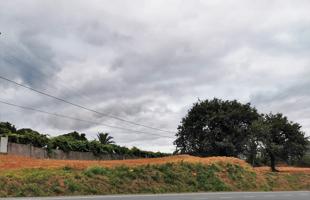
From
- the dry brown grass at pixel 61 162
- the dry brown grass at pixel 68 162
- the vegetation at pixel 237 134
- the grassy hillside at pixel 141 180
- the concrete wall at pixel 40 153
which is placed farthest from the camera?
the vegetation at pixel 237 134

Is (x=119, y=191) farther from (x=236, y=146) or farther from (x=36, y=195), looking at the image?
(x=236, y=146)

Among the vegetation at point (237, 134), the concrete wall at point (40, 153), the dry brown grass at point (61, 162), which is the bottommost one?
the dry brown grass at point (61, 162)

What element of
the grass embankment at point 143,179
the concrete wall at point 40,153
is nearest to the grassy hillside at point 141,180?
the grass embankment at point 143,179

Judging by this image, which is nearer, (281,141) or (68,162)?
(68,162)

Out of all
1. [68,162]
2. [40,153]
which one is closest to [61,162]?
[68,162]

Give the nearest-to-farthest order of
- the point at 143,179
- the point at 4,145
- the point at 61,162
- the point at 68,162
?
the point at 143,179 < the point at 61,162 < the point at 68,162 < the point at 4,145

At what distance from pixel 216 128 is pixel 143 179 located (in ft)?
137

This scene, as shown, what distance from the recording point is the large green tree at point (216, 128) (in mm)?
73125

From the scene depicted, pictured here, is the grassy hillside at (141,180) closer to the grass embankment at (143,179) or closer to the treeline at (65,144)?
the grass embankment at (143,179)

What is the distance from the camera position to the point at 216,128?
74.2 m

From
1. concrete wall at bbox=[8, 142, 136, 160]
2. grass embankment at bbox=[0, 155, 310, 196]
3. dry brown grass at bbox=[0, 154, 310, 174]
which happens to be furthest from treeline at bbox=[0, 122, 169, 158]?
grass embankment at bbox=[0, 155, 310, 196]

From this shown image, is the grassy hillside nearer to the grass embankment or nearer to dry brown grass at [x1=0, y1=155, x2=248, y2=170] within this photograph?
the grass embankment

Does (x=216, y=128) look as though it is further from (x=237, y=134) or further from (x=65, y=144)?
(x=65, y=144)

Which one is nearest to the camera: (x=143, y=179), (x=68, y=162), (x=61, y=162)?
(x=143, y=179)
